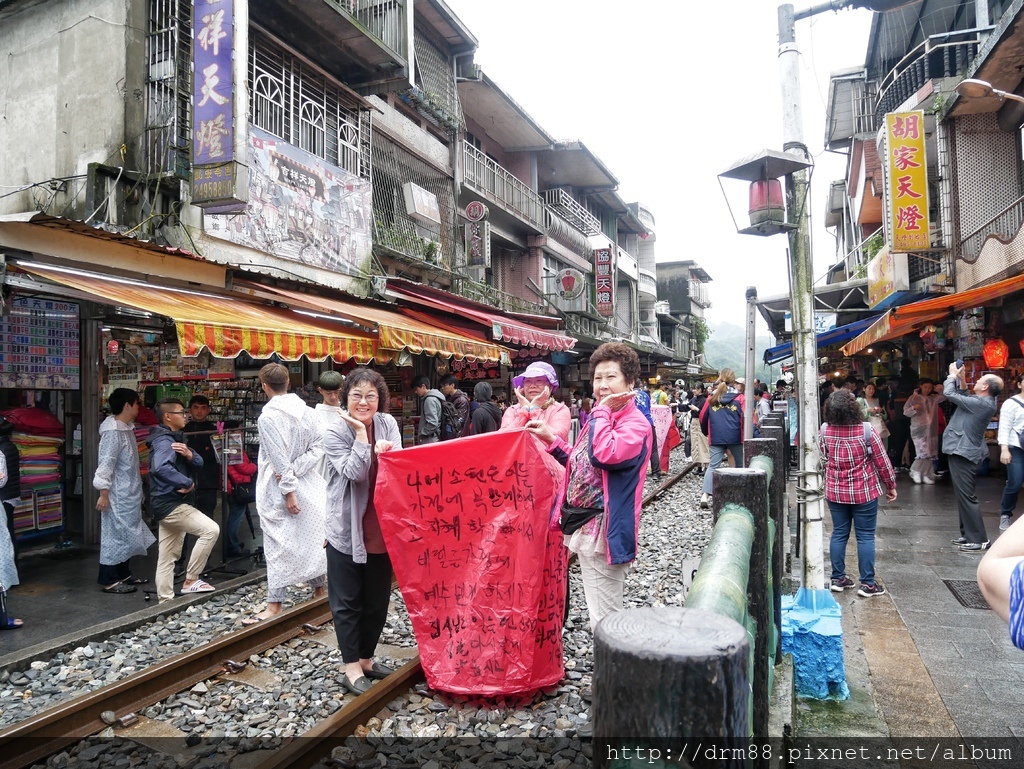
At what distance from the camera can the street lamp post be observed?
4379mm

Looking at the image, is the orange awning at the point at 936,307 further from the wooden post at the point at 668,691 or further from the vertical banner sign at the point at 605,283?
the vertical banner sign at the point at 605,283

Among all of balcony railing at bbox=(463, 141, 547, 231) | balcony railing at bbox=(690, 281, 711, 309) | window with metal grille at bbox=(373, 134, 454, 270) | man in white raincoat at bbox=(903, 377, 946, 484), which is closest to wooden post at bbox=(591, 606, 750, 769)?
window with metal grille at bbox=(373, 134, 454, 270)

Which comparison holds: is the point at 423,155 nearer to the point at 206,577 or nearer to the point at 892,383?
the point at 206,577

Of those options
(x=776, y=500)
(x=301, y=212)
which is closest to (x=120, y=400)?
(x=301, y=212)

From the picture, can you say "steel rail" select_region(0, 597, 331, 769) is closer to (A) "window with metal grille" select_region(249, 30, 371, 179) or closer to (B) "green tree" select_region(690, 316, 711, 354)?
(A) "window with metal grille" select_region(249, 30, 371, 179)

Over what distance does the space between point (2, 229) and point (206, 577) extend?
4003 mm

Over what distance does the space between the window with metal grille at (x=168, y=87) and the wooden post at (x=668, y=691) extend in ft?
28.9

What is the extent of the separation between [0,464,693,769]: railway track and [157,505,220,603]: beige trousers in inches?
51.0

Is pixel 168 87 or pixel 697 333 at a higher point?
pixel 697 333

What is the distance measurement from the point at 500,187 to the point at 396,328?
452 inches

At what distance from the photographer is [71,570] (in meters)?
6.94

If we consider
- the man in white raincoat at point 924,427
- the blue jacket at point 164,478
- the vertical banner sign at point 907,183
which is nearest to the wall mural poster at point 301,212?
the blue jacket at point 164,478

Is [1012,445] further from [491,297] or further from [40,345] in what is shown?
[491,297]

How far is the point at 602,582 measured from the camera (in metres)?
3.83
